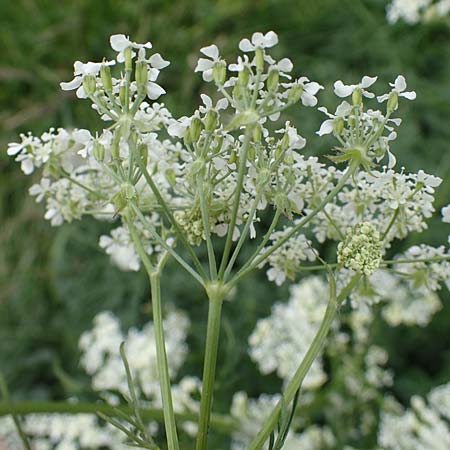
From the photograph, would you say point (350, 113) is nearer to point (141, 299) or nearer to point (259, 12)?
point (141, 299)

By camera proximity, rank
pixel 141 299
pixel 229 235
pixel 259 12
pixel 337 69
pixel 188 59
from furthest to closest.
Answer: pixel 259 12
pixel 188 59
pixel 337 69
pixel 141 299
pixel 229 235

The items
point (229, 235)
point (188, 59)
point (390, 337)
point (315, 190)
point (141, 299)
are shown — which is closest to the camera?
point (229, 235)

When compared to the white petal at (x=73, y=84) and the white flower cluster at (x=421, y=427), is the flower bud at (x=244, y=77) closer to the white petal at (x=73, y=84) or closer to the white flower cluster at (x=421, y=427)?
the white petal at (x=73, y=84)

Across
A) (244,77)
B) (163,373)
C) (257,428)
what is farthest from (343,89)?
(257,428)

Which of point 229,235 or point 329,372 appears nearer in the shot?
point 229,235

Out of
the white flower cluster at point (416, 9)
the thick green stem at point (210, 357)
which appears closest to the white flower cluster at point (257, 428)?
the thick green stem at point (210, 357)

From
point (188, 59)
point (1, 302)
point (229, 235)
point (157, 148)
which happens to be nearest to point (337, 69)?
point (188, 59)

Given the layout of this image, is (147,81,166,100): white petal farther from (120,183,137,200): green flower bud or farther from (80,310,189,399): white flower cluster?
(80,310,189,399): white flower cluster
